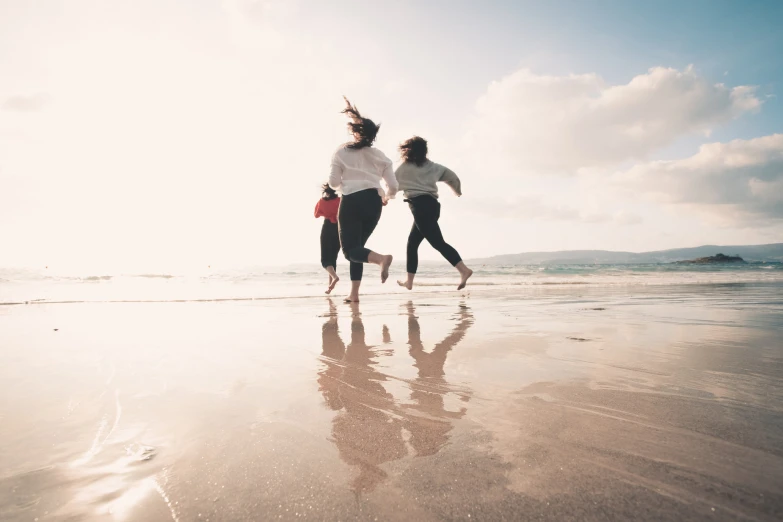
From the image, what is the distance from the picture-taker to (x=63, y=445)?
95 centimetres

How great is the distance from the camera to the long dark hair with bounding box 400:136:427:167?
528cm

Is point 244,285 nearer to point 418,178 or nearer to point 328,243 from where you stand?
point 328,243

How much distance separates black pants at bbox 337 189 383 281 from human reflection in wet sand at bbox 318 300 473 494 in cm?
234

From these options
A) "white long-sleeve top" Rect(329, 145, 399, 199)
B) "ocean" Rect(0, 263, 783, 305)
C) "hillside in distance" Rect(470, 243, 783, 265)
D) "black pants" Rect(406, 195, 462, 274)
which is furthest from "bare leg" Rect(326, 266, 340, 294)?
"hillside in distance" Rect(470, 243, 783, 265)

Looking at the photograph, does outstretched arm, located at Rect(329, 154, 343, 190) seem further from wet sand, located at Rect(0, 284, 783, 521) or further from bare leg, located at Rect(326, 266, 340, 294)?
wet sand, located at Rect(0, 284, 783, 521)

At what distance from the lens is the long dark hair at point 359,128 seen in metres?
4.28

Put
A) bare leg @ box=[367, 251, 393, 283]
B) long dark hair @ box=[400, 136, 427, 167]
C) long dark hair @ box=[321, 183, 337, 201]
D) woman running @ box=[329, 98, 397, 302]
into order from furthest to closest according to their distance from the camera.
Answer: long dark hair @ box=[321, 183, 337, 201]
long dark hair @ box=[400, 136, 427, 167]
woman running @ box=[329, 98, 397, 302]
bare leg @ box=[367, 251, 393, 283]

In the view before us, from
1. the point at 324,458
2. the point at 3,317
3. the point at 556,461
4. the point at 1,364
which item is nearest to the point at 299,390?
the point at 324,458

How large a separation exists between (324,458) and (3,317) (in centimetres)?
426

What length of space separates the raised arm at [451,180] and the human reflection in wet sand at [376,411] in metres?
3.81

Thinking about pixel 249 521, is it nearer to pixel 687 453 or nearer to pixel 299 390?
pixel 299 390

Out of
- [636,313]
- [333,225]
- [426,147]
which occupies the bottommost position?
[636,313]

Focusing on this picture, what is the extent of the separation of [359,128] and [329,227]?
2.25m

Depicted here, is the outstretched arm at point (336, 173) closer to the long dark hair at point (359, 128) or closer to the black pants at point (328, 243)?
the long dark hair at point (359, 128)
